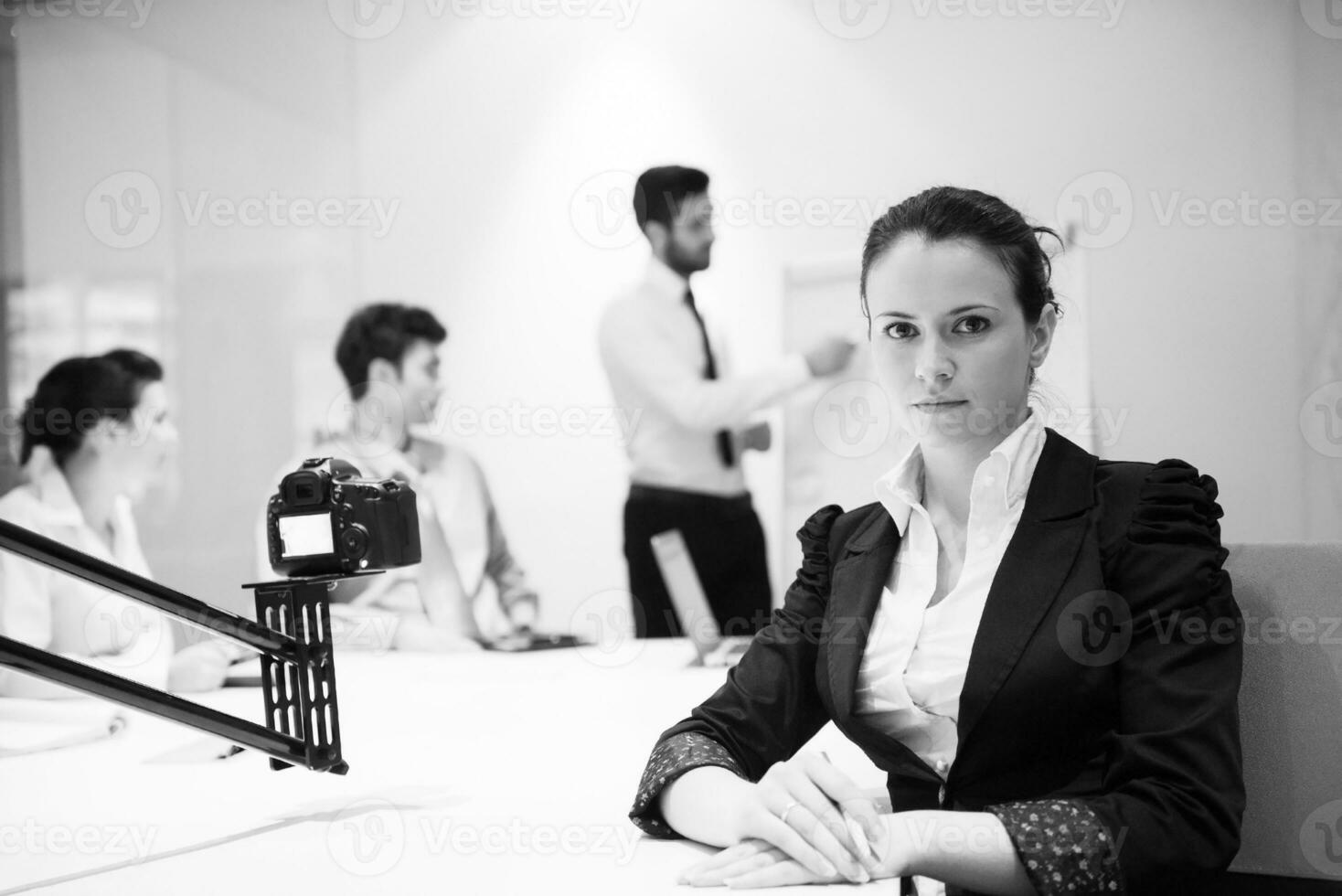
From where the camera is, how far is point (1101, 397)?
3.20 meters

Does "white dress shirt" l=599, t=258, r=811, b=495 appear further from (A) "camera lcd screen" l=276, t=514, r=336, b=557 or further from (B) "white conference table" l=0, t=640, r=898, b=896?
(A) "camera lcd screen" l=276, t=514, r=336, b=557

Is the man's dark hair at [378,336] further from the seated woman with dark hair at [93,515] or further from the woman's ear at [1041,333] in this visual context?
the woman's ear at [1041,333]

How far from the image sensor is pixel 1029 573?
1095 millimetres

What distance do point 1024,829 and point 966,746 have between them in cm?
15

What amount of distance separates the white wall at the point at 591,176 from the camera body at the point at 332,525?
2.22m

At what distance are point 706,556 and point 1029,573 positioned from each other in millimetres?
2332

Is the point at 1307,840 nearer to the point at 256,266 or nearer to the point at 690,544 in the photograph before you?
the point at 690,544

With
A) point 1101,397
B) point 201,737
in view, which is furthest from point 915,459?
point 1101,397

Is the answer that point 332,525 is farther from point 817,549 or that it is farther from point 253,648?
point 817,549

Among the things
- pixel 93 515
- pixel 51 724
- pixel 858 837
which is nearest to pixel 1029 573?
pixel 858 837

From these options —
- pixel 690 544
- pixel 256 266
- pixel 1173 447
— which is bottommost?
pixel 690 544

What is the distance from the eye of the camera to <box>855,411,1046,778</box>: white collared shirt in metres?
1.14

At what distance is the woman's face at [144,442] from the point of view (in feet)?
11.4

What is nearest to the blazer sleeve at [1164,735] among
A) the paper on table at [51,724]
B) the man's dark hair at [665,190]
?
the paper on table at [51,724]
